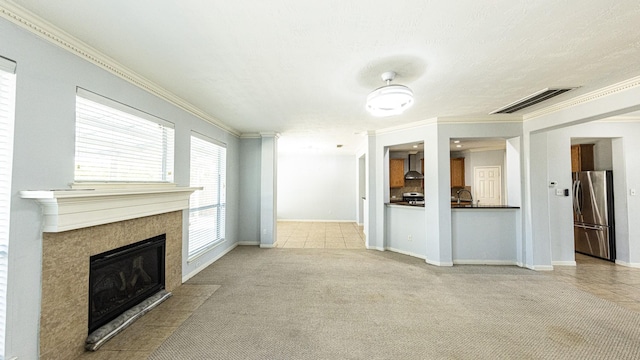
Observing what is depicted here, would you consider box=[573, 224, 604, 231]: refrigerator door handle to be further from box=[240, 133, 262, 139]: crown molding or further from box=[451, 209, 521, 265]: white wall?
box=[240, 133, 262, 139]: crown molding

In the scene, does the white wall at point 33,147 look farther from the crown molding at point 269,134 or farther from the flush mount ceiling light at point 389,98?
the crown molding at point 269,134

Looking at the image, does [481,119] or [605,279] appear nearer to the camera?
[605,279]

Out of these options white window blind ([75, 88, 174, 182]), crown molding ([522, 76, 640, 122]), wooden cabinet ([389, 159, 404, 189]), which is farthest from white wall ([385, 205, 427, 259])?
white window blind ([75, 88, 174, 182])

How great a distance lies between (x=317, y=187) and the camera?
8867 millimetres

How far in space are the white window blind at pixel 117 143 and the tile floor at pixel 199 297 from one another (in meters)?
1.46

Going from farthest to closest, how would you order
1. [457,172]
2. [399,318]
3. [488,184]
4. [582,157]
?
[457,172] → [488,184] → [582,157] → [399,318]

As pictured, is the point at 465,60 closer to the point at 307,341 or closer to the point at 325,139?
the point at 307,341

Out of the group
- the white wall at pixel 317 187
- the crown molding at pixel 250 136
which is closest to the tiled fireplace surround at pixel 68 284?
the crown molding at pixel 250 136

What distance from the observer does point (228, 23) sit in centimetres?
169

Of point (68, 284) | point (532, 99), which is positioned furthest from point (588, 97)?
point (68, 284)

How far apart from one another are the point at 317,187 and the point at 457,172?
4.70 m

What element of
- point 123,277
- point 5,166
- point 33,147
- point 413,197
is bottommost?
point 123,277

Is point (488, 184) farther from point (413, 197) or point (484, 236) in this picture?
point (484, 236)

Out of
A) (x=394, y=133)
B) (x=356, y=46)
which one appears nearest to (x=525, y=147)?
(x=394, y=133)
